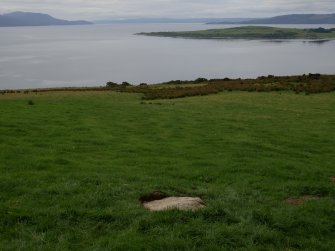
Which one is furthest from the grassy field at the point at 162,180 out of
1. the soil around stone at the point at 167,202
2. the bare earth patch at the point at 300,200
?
the soil around stone at the point at 167,202

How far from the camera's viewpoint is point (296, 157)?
1848 cm

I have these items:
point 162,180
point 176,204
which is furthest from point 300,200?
point 162,180

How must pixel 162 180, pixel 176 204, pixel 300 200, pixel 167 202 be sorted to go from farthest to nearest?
pixel 162 180, pixel 300 200, pixel 167 202, pixel 176 204

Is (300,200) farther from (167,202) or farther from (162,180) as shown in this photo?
(162,180)

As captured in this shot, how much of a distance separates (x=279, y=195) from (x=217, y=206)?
2756 millimetres

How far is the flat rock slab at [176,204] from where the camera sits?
36.1 ft

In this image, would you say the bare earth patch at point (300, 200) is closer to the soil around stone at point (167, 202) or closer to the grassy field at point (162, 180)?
the grassy field at point (162, 180)

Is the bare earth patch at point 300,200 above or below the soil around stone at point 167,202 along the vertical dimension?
below

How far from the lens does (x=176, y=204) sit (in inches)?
440

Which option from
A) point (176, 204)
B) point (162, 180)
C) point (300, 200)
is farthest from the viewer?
point (162, 180)

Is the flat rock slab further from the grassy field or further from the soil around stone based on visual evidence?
the grassy field

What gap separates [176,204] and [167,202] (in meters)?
0.46

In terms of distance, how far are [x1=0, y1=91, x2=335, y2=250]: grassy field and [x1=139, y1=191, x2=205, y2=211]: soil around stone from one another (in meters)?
0.26

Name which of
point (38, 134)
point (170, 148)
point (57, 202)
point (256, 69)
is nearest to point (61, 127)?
point (38, 134)
